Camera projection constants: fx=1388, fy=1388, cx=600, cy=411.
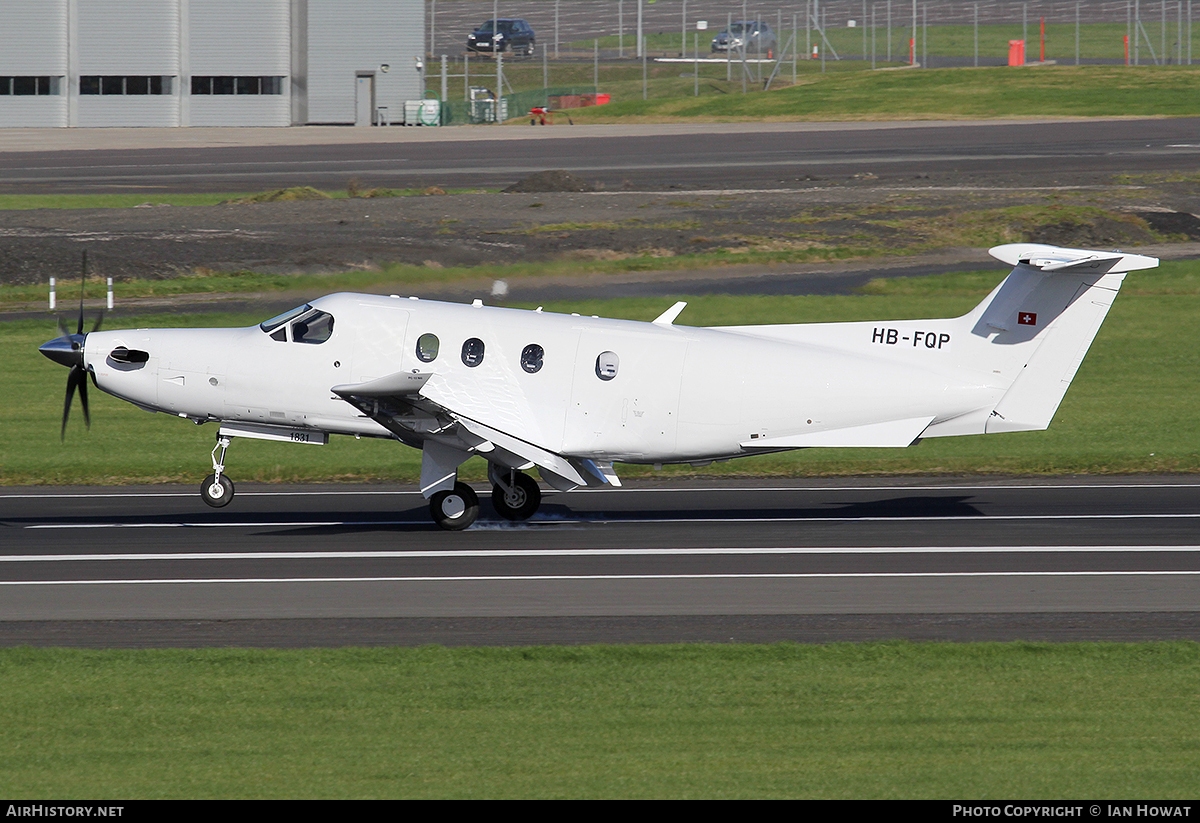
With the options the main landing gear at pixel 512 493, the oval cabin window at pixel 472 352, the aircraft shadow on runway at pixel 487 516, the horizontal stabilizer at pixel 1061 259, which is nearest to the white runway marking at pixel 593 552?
the aircraft shadow on runway at pixel 487 516

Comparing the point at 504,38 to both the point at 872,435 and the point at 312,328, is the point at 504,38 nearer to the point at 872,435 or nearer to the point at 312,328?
the point at 312,328

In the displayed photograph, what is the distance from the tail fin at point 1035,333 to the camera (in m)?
17.9

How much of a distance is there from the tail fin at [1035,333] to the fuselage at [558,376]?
1.11 ft

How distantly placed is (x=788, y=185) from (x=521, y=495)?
1461 inches

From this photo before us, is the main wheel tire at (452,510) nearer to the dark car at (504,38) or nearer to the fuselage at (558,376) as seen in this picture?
the fuselage at (558,376)

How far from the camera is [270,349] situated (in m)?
18.8

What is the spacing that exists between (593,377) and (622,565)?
9.26 ft

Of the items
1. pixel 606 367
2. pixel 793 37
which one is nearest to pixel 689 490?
pixel 606 367

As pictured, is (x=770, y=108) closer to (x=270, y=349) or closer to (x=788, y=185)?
(x=788, y=185)

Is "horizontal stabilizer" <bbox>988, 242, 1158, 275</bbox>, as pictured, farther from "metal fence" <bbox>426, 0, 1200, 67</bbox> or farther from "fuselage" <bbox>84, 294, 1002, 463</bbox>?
"metal fence" <bbox>426, 0, 1200, 67</bbox>

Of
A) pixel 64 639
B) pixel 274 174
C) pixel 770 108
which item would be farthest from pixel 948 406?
pixel 770 108

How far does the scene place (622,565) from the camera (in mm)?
16953

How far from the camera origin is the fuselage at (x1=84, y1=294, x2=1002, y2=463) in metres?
18.2

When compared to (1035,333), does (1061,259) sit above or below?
above
